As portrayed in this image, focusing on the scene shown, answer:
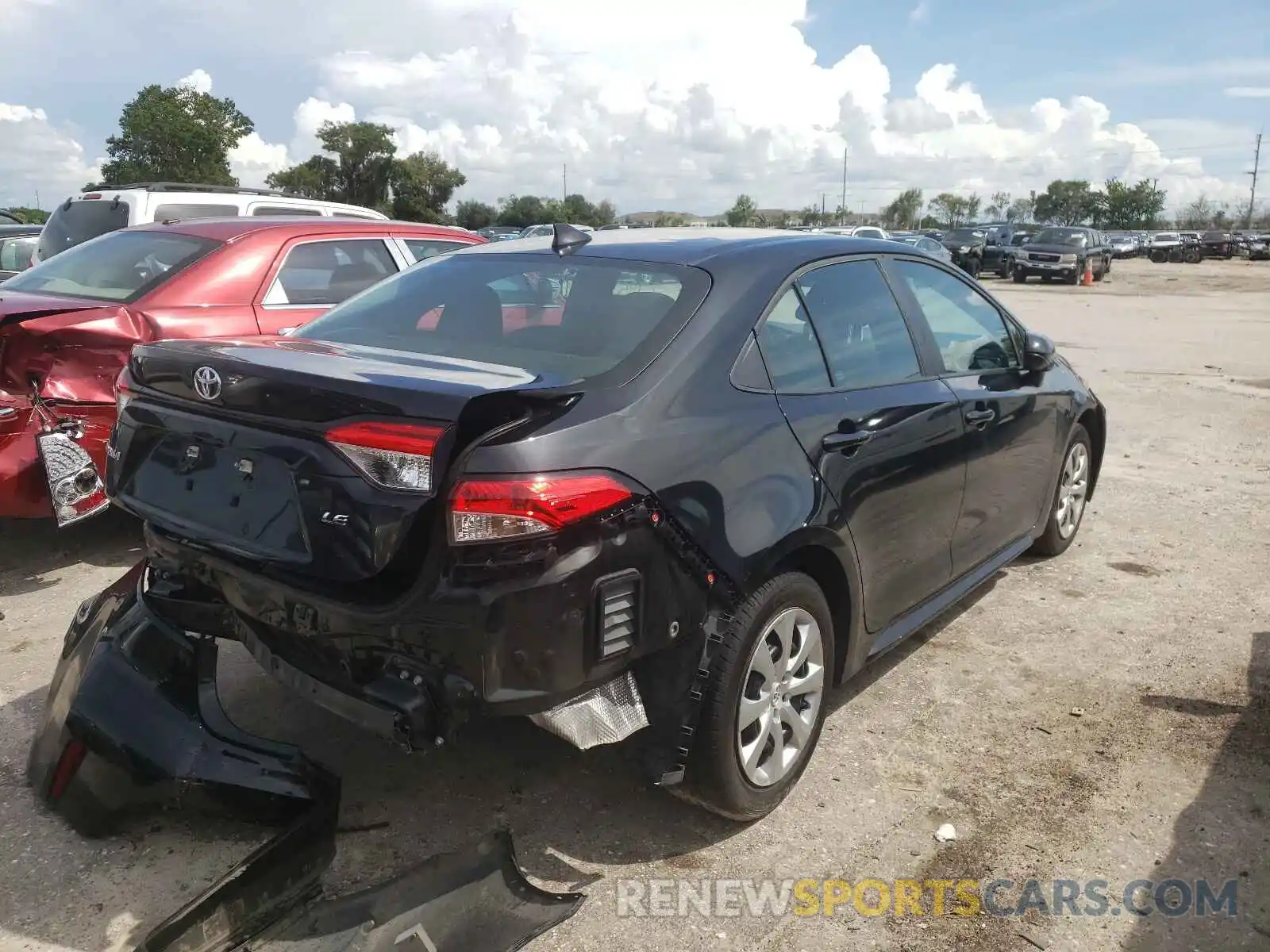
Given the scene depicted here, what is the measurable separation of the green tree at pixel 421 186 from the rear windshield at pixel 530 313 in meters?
75.5

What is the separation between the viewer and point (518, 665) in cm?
239

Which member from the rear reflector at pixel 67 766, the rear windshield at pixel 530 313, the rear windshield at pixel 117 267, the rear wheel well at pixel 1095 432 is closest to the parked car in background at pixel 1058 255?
the rear wheel well at pixel 1095 432

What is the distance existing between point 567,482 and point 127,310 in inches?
139

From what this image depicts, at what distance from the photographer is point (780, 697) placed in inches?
119

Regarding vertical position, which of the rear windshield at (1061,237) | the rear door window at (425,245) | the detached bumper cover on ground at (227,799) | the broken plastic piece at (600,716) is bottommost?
the detached bumper cover on ground at (227,799)

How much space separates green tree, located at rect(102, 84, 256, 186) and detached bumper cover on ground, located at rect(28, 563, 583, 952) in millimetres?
69367

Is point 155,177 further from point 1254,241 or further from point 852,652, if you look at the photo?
point 852,652

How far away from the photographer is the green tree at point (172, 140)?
66.0 metres

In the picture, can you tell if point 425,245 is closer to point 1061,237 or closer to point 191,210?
point 191,210

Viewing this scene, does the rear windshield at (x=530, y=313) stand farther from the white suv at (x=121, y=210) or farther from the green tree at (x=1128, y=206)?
the green tree at (x=1128, y=206)

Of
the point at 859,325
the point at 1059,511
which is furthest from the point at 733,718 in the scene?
the point at 1059,511

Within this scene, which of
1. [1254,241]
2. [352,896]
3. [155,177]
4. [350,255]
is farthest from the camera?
[155,177]

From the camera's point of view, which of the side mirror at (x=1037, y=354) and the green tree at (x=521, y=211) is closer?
the side mirror at (x=1037, y=354)

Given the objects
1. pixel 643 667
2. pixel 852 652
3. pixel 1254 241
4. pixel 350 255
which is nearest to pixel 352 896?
pixel 643 667
